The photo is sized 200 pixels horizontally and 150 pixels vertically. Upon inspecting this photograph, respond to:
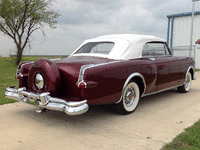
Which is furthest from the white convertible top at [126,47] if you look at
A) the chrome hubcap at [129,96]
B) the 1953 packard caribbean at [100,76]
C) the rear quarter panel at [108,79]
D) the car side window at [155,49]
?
the chrome hubcap at [129,96]

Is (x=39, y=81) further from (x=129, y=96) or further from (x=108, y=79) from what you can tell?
(x=129, y=96)

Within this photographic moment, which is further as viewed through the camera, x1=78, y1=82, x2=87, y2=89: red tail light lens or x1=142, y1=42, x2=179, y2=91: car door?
x1=142, y1=42, x2=179, y2=91: car door

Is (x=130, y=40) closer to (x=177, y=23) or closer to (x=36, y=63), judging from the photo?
(x=36, y=63)

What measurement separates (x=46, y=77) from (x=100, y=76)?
2.69 feet

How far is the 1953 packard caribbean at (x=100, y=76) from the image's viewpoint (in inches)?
123

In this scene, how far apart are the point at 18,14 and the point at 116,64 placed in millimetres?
14917

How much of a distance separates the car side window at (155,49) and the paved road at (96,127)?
46.4 inches

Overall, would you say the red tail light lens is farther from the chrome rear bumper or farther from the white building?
the white building

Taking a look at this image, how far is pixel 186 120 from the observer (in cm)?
377

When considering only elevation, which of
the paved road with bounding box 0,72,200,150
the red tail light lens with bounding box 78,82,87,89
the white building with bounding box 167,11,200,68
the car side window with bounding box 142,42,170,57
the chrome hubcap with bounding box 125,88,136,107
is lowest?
the paved road with bounding box 0,72,200,150

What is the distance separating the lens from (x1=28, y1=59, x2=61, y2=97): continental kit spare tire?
320cm

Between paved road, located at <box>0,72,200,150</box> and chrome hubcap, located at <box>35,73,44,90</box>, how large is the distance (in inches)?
25.7

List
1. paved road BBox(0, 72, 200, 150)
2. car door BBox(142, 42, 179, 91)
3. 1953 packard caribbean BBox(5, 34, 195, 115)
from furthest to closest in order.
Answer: car door BBox(142, 42, 179, 91) → 1953 packard caribbean BBox(5, 34, 195, 115) → paved road BBox(0, 72, 200, 150)

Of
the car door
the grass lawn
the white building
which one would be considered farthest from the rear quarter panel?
the white building
